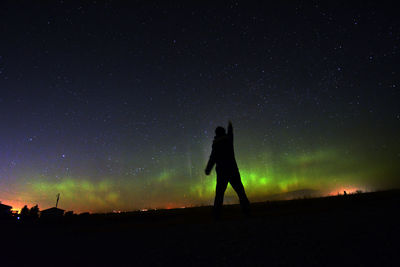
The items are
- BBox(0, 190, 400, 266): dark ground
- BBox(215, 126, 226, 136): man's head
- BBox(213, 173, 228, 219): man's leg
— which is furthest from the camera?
BBox(215, 126, 226, 136): man's head

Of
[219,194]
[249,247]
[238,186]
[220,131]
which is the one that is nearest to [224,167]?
[238,186]

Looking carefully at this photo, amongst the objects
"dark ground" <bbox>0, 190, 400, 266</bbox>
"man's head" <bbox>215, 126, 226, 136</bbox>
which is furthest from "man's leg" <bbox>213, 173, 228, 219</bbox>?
"dark ground" <bbox>0, 190, 400, 266</bbox>

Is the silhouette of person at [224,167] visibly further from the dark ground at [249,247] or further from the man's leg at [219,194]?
the dark ground at [249,247]

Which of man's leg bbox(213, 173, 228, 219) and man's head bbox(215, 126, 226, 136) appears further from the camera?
man's head bbox(215, 126, 226, 136)

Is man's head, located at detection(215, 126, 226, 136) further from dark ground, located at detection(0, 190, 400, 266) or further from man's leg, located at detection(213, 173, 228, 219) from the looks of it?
dark ground, located at detection(0, 190, 400, 266)

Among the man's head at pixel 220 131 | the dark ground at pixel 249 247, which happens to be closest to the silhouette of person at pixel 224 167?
the man's head at pixel 220 131

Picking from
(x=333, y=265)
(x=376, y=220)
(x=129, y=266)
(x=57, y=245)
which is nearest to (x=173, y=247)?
(x=129, y=266)

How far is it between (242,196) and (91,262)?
3781 mm

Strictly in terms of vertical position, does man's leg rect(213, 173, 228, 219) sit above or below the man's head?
below

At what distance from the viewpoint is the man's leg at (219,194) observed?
5.62m

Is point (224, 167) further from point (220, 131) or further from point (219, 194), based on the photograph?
point (220, 131)

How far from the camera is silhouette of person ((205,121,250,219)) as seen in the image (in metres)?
5.65

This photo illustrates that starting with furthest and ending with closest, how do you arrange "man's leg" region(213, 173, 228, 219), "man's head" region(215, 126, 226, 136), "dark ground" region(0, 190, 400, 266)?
"man's head" region(215, 126, 226, 136)
"man's leg" region(213, 173, 228, 219)
"dark ground" region(0, 190, 400, 266)

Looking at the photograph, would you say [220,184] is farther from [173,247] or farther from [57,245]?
[57,245]
